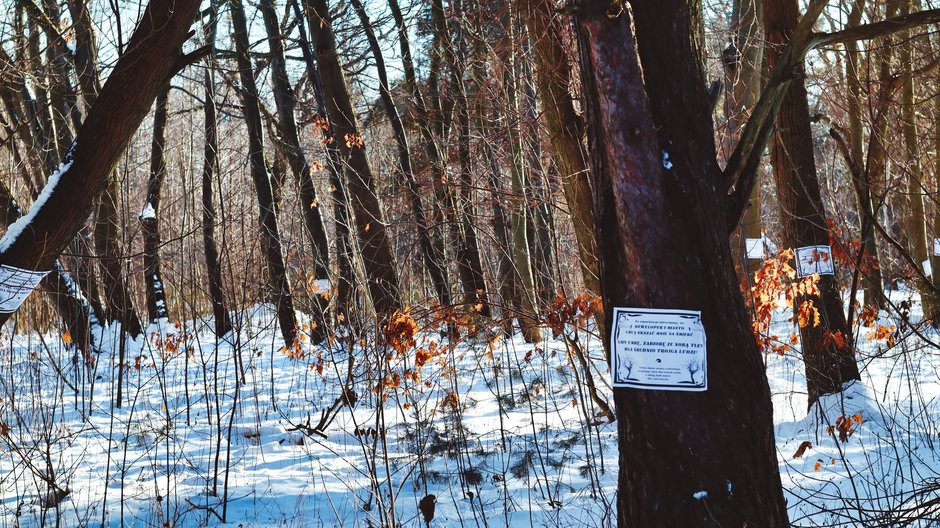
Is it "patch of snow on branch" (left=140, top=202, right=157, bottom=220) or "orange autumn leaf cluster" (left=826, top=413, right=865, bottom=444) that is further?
"patch of snow on branch" (left=140, top=202, right=157, bottom=220)

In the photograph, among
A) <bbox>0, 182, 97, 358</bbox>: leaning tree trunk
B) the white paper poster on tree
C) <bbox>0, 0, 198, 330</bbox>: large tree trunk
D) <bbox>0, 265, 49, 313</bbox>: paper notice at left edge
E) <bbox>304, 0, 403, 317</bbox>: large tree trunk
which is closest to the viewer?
the white paper poster on tree

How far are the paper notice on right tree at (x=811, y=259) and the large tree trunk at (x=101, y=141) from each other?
4.10 m

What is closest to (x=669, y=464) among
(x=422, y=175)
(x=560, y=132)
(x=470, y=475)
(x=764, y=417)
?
(x=764, y=417)

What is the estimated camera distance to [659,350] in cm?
248

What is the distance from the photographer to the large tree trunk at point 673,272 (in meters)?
2.47

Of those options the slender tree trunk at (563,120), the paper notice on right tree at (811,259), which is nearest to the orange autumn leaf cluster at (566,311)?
the slender tree trunk at (563,120)

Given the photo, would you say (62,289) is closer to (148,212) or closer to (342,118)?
(148,212)

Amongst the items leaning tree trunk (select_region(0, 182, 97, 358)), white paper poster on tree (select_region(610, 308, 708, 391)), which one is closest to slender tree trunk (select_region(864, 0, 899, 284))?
white paper poster on tree (select_region(610, 308, 708, 391))

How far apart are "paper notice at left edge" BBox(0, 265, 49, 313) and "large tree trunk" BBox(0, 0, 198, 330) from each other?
0.10m

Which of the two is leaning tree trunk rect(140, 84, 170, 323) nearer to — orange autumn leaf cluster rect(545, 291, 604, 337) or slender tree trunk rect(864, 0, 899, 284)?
orange autumn leaf cluster rect(545, 291, 604, 337)

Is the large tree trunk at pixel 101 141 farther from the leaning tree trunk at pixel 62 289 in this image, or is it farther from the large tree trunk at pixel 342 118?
the large tree trunk at pixel 342 118

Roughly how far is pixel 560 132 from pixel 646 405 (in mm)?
2905

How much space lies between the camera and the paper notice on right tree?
211 inches

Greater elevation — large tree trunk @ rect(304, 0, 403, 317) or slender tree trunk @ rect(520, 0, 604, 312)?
large tree trunk @ rect(304, 0, 403, 317)
